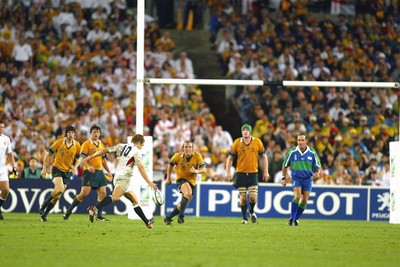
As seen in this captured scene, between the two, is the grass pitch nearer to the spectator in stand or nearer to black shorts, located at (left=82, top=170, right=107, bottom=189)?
black shorts, located at (left=82, top=170, right=107, bottom=189)

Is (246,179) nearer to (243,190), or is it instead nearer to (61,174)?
(243,190)

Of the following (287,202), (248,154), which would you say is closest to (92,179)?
(248,154)

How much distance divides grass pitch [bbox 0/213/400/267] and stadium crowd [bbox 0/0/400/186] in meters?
8.40

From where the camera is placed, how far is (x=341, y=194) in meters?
25.9

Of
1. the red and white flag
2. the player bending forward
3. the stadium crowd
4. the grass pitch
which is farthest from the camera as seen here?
the red and white flag

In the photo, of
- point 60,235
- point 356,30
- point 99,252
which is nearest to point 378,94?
point 356,30

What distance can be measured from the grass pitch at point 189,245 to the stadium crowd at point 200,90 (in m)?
8.40

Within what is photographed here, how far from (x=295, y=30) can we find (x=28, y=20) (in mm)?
8774

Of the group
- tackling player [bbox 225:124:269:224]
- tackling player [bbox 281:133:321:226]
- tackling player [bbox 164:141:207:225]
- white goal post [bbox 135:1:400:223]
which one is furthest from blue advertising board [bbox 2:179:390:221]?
tackling player [bbox 281:133:321:226]

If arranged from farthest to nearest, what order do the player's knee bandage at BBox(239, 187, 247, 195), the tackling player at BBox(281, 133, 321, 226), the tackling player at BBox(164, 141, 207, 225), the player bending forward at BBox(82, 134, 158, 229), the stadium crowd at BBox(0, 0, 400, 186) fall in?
the stadium crowd at BBox(0, 0, 400, 186) → the player's knee bandage at BBox(239, 187, 247, 195) → the tackling player at BBox(164, 141, 207, 225) → the tackling player at BBox(281, 133, 321, 226) → the player bending forward at BBox(82, 134, 158, 229)

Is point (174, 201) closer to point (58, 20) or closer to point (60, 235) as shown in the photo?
point (58, 20)

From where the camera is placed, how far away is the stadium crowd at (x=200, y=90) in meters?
27.6

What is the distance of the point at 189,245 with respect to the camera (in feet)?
46.0

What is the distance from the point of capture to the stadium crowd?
2759cm
